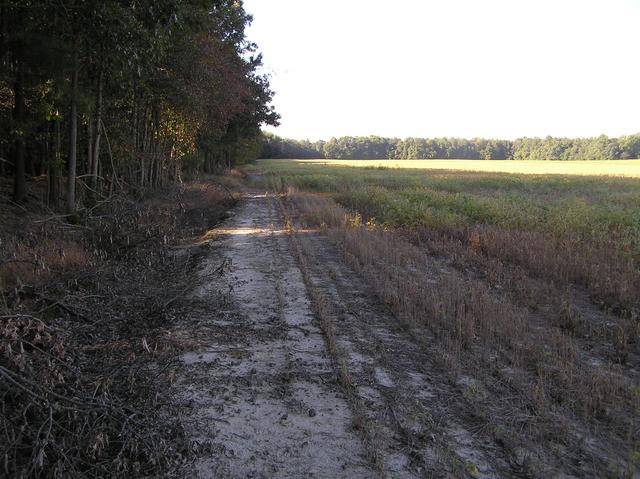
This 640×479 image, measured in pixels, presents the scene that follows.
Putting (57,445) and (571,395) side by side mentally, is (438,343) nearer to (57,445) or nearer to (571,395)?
(571,395)

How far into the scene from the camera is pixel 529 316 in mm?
6672

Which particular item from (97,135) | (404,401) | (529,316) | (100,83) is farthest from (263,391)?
(97,135)

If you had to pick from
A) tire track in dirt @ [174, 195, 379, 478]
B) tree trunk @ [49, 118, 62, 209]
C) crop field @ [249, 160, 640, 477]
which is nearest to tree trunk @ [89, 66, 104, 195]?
tree trunk @ [49, 118, 62, 209]

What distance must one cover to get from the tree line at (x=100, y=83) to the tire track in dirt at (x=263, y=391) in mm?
3870

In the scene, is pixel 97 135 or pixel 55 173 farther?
pixel 55 173

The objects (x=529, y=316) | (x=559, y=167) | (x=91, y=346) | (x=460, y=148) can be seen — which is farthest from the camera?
(x=460, y=148)

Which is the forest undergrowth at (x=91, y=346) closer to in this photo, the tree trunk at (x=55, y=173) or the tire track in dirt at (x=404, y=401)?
the tire track in dirt at (x=404, y=401)

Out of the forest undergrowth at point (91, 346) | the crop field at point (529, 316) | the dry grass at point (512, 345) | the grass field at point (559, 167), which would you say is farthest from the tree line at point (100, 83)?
the grass field at point (559, 167)

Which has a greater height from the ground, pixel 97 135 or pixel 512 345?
pixel 97 135

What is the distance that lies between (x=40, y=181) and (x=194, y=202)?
227 inches

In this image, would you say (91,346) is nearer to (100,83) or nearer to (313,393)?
(313,393)

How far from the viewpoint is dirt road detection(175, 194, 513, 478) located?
11.1ft

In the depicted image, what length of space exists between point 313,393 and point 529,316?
370 centimetres

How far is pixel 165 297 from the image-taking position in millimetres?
6867
